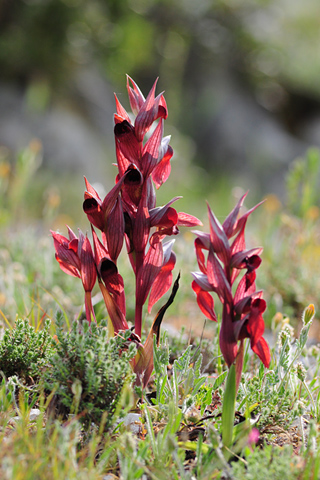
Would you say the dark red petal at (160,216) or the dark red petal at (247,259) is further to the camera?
the dark red petal at (160,216)

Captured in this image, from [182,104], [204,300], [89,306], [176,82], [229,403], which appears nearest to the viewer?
[229,403]

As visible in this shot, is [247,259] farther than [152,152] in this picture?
No

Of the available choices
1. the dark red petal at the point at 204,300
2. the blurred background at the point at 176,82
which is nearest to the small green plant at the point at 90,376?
the dark red petal at the point at 204,300

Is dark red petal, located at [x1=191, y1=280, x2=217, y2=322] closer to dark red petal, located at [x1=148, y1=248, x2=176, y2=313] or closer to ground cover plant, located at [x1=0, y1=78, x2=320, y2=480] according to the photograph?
ground cover plant, located at [x1=0, y1=78, x2=320, y2=480]

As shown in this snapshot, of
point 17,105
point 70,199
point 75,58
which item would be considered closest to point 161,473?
point 70,199

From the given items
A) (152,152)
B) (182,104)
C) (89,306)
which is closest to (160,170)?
(152,152)

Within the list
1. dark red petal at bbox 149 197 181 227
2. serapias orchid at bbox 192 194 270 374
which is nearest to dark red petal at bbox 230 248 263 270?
serapias orchid at bbox 192 194 270 374

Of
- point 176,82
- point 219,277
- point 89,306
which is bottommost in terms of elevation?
point 89,306

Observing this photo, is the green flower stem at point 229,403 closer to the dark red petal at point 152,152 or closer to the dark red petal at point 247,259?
the dark red petal at point 247,259

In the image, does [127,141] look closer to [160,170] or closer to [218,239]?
[160,170]
